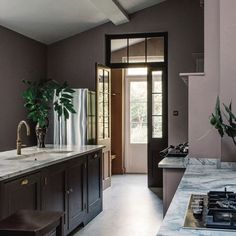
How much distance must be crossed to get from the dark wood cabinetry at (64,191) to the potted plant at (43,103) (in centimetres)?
74

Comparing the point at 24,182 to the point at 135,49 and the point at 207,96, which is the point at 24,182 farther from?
the point at 135,49

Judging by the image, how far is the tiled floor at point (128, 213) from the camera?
4.48 meters

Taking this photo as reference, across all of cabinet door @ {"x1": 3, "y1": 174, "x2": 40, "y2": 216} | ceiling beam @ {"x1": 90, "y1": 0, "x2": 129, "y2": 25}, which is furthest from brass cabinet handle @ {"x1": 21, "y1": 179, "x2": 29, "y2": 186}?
ceiling beam @ {"x1": 90, "y1": 0, "x2": 129, "y2": 25}

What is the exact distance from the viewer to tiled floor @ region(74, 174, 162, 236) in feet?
14.7

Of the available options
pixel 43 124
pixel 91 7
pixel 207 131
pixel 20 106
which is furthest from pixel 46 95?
pixel 207 131

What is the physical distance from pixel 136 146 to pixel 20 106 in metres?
3.46

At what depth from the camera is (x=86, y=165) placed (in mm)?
4715

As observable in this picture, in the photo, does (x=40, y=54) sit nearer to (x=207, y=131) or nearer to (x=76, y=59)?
(x=76, y=59)

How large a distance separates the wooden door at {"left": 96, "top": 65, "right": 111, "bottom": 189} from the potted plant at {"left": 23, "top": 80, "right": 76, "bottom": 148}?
661 mm

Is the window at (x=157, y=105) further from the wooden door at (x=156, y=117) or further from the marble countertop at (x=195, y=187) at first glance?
the marble countertop at (x=195, y=187)

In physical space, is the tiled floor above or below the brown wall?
below

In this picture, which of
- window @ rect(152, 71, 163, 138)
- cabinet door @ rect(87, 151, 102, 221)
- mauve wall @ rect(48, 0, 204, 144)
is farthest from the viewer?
window @ rect(152, 71, 163, 138)

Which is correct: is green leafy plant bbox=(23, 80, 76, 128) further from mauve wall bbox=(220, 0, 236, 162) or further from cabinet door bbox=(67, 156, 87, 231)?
mauve wall bbox=(220, 0, 236, 162)

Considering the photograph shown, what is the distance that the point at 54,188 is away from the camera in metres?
3.75
